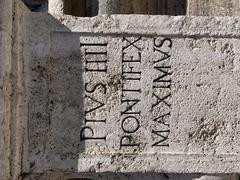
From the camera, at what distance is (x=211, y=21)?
3006mm

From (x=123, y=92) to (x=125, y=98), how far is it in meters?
0.03

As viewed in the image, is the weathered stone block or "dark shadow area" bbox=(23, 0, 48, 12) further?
"dark shadow area" bbox=(23, 0, 48, 12)

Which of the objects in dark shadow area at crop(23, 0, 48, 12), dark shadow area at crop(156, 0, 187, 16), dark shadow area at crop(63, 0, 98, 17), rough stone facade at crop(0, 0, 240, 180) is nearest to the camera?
rough stone facade at crop(0, 0, 240, 180)

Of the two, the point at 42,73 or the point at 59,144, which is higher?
the point at 42,73

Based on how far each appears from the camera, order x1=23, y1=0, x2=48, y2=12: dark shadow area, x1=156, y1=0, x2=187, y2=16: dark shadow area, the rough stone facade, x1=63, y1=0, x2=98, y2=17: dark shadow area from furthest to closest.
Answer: x1=23, y1=0, x2=48, y2=12: dark shadow area
x1=156, y1=0, x2=187, y2=16: dark shadow area
x1=63, y1=0, x2=98, y2=17: dark shadow area
the rough stone facade

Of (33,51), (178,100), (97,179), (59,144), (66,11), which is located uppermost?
(66,11)

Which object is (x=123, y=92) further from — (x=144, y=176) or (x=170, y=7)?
(x=170, y=7)

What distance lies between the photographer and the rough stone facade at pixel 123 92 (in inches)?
117

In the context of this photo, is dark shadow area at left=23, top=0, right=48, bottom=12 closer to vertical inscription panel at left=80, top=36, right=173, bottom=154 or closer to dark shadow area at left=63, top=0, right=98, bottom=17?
dark shadow area at left=63, top=0, right=98, bottom=17

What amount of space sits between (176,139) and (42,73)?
2.58 feet

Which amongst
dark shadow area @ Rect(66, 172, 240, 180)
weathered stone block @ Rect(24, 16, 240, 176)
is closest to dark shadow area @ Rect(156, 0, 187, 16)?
weathered stone block @ Rect(24, 16, 240, 176)

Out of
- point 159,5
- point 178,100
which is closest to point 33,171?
point 178,100

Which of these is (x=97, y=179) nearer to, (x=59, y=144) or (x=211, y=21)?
(x=59, y=144)

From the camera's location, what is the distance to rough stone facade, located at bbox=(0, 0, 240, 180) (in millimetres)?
2980
